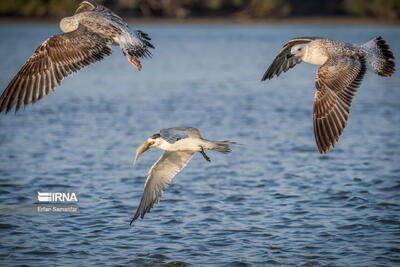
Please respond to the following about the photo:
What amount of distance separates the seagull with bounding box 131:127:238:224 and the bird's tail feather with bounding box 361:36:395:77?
2501mm

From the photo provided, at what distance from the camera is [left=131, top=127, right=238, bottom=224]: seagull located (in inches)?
369

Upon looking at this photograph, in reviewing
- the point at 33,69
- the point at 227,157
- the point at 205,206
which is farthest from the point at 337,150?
the point at 33,69

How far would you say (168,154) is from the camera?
10289mm

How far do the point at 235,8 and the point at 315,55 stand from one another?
Result: 79006 millimetres

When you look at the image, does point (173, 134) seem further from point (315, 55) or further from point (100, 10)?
point (100, 10)

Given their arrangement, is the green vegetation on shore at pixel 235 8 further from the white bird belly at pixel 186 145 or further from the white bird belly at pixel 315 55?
the white bird belly at pixel 186 145

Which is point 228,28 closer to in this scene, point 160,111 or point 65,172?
point 160,111

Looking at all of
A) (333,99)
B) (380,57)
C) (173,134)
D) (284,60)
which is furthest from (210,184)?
(380,57)

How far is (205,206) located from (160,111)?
11.0 m

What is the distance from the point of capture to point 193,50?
50062 millimetres

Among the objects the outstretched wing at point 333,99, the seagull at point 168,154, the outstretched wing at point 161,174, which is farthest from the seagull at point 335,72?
the outstretched wing at point 161,174

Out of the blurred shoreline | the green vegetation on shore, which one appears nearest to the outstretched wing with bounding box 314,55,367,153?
the green vegetation on shore

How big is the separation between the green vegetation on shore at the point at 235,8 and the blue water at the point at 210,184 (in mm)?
56689

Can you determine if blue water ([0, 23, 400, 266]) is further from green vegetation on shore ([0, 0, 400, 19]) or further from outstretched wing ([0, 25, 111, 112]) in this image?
green vegetation on shore ([0, 0, 400, 19])
